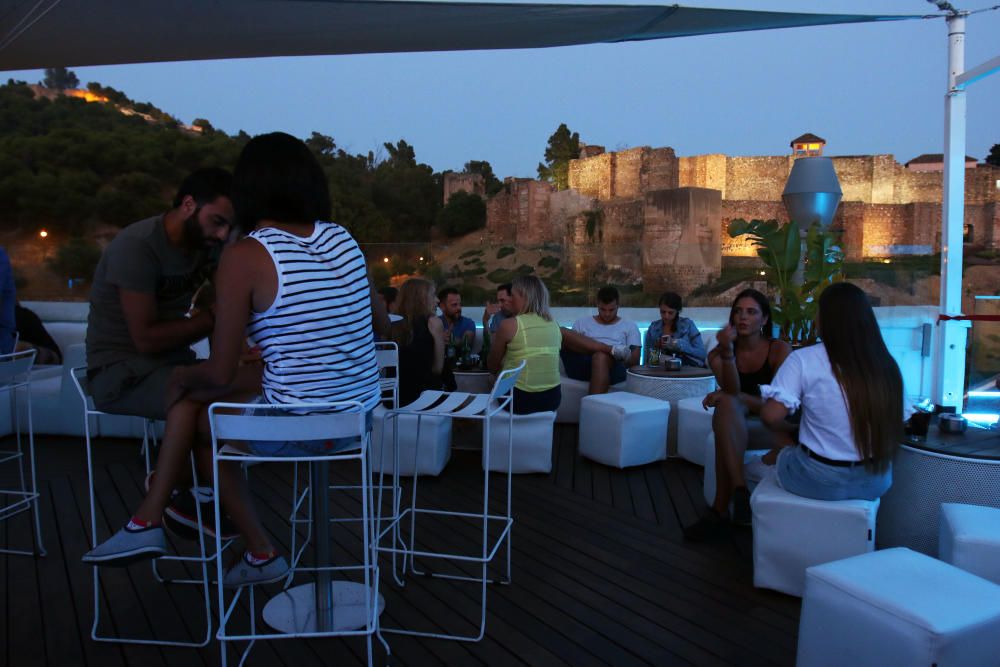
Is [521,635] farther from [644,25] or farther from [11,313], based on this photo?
[644,25]

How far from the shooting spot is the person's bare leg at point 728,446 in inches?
122

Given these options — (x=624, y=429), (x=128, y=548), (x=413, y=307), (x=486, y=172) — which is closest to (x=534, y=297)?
(x=413, y=307)

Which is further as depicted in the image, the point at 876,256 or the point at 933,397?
the point at 876,256

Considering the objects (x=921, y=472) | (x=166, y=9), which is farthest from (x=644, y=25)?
(x=921, y=472)

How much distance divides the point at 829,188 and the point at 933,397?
313 centimetres

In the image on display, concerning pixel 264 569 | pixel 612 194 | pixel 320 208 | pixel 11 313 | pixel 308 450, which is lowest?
pixel 264 569

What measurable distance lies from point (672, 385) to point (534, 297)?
Result: 1.12 m

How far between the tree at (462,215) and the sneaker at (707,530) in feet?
119

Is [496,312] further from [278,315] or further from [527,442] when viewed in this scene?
[278,315]

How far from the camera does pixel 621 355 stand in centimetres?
485

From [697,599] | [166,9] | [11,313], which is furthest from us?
[166,9]

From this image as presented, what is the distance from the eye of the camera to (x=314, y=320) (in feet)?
5.74

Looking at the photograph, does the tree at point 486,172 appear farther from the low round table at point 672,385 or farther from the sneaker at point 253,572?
the sneaker at point 253,572

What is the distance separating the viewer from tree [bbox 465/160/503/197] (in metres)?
43.1
